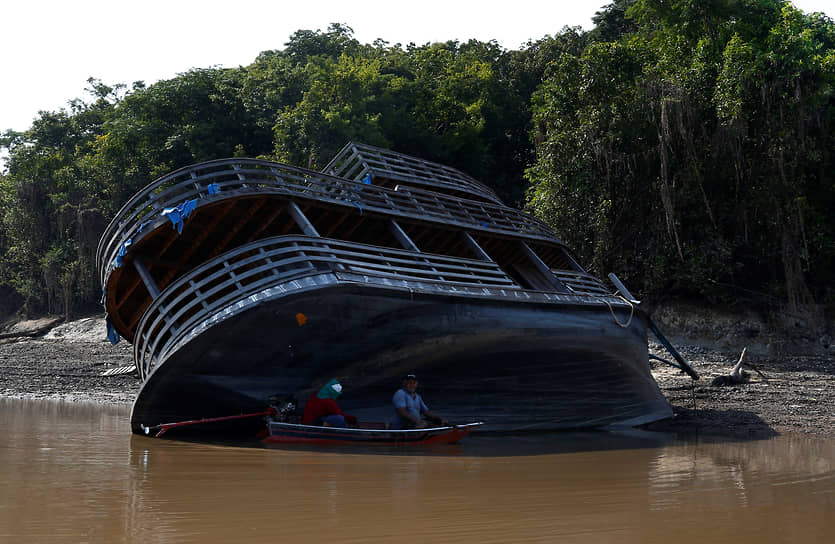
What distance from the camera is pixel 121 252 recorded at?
32.8ft

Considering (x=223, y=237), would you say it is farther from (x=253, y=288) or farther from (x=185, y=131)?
(x=185, y=131)

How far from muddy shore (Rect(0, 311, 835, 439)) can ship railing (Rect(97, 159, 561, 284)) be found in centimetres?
494

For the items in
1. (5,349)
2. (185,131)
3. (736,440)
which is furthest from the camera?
(185,131)

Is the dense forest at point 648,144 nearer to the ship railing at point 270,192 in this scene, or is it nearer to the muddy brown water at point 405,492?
the ship railing at point 270,192

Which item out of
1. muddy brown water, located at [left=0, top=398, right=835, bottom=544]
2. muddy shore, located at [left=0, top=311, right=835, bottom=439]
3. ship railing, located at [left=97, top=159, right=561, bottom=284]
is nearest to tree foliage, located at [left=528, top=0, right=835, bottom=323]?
muddy shore, located at [left=0, top=311, right=835, bottom=439]

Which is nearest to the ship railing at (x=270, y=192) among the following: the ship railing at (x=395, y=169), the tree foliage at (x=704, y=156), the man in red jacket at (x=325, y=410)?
the ship railing at (x=395, y=169)

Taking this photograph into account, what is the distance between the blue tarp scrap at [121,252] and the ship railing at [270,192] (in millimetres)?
66

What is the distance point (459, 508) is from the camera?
555cm

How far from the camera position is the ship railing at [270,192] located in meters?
9.85

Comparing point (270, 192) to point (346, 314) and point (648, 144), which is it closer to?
point (346, 314)

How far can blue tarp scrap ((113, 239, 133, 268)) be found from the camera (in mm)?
9871

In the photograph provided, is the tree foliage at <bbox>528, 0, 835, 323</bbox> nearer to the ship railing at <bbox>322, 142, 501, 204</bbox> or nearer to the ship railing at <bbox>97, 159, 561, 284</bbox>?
the ship railing at <bbox>322, 142, 501, 204</bbox>

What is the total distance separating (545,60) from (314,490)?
30296 mm

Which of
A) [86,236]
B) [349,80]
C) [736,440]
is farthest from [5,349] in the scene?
[736,440]
